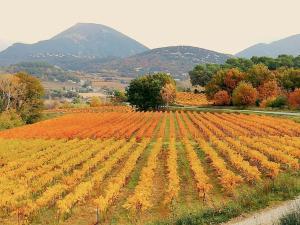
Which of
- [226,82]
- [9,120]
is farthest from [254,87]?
[9,120]

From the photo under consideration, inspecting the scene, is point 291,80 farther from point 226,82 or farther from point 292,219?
point 292,219

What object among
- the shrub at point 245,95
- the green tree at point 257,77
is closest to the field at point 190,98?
the green tree at point 257,77

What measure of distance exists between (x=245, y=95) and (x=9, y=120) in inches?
1806

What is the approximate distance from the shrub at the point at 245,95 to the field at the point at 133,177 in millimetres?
40761

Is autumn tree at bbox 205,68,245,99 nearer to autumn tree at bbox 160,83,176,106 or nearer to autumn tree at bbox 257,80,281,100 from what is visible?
autumn tree at bbox 257,80,281,100

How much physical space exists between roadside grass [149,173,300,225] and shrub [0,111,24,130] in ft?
212

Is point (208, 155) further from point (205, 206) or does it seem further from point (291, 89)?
point (291, 89)

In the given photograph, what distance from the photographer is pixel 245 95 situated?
293 feet

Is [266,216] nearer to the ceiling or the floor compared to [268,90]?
nearer to the floor

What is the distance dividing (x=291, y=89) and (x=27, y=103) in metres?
58.0

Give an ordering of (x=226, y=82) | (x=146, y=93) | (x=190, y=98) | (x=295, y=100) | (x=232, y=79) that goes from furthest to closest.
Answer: (x=190, y=98) → (x=146, y=93) → (x=226, y=82) → (x=232, y=79) → (x=295, y=100)

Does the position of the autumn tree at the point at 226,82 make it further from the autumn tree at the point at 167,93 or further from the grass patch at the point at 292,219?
the grass patch at the point at 292,219

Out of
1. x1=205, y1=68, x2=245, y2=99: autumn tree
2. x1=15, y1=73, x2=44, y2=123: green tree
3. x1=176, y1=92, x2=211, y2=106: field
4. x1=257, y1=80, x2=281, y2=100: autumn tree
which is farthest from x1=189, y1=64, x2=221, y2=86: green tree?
x1=15, y1=73, x2=44, y2=123: green tree

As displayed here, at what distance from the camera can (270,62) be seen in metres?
139
